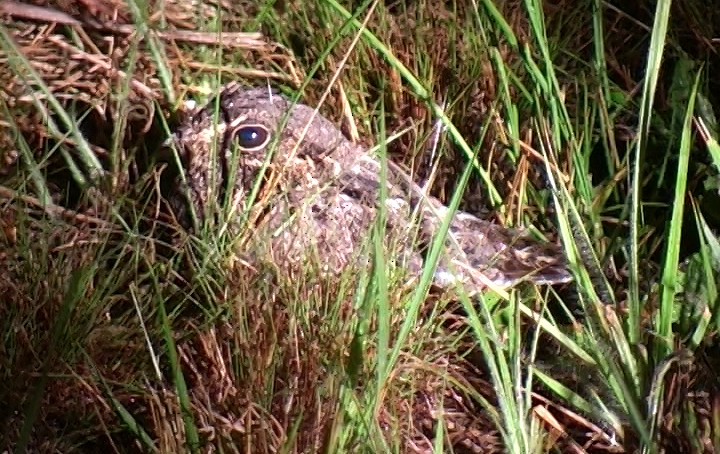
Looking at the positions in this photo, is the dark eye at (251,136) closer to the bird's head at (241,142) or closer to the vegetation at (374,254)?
the bird's head at (241,142)

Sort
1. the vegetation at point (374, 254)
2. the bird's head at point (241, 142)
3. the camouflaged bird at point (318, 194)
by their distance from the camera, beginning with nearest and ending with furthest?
1. the vegetation at point (374, 254)
2. the camouflaged bird at point (318, 194)
3. the bird's head at point (241, 142)

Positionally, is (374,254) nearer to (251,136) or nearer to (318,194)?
(318,194)

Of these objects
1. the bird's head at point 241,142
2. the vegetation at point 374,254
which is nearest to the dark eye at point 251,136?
the bird's head at point 241,142

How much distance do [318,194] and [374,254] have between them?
50 cm

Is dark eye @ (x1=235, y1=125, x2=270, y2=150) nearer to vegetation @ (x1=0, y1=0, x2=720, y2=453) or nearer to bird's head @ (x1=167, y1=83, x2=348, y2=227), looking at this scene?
bird's head @ (x1=167, y1=83, x2=348, y2=227)

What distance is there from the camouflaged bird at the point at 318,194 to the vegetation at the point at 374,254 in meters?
0.07

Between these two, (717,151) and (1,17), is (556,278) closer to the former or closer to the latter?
(717,151)

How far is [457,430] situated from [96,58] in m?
1.09

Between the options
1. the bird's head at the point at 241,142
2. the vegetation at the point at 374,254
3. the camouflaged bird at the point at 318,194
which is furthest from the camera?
the bird's head at the point at 241,142

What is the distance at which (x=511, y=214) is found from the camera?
242cm

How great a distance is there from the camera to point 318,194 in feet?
7.28

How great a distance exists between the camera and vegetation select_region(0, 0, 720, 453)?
185 cm

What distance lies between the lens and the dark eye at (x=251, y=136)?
92.7 inches

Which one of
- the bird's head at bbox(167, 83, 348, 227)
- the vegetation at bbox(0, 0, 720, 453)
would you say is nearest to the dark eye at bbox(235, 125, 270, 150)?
the bird's head at bbox(167, 83, 348, 227)
